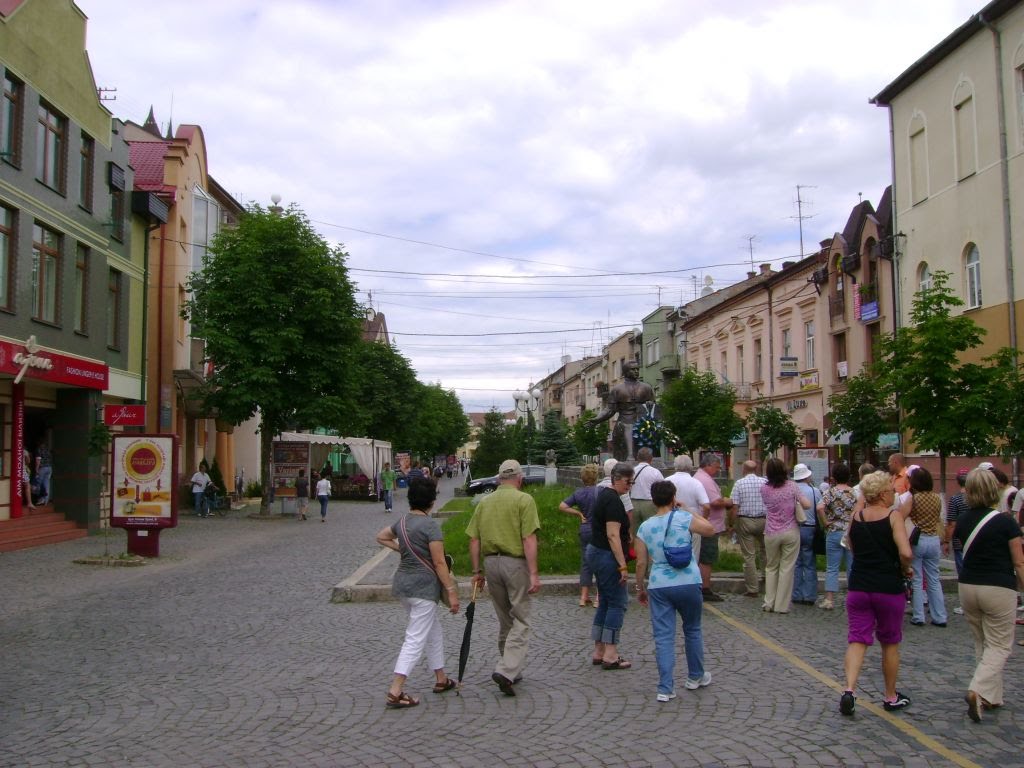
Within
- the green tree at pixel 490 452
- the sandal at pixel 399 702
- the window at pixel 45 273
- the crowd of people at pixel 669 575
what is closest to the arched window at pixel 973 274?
the crowd of people at pixel 669 575

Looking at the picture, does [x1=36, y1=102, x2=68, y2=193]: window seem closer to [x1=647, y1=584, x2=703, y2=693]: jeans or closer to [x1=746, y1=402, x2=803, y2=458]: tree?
[x1=647, y1=584, x2=703, y2=693]: jeans

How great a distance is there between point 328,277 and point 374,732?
88.9ft

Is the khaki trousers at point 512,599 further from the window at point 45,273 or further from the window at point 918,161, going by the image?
the window at point 918,161

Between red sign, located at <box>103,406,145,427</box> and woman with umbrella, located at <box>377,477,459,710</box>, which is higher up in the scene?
red sign, located at <box>103,406,145,427</box>

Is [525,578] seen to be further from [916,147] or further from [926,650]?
[916,147]

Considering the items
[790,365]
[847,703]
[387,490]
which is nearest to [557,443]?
[790,365]

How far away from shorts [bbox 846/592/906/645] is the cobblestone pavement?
54cm

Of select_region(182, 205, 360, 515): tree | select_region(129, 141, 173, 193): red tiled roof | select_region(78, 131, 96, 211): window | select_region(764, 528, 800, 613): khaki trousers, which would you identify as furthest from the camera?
select_region(129, 141, 173, 193): red tiled roof

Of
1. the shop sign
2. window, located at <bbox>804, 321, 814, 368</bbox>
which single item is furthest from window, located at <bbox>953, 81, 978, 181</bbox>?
the shop sign

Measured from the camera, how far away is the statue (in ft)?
58.7

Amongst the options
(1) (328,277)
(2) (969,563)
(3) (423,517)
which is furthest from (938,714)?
(1) (328,277)

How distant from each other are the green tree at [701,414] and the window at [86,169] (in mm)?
24305

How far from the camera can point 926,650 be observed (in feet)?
29.6

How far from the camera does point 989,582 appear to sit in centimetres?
679
